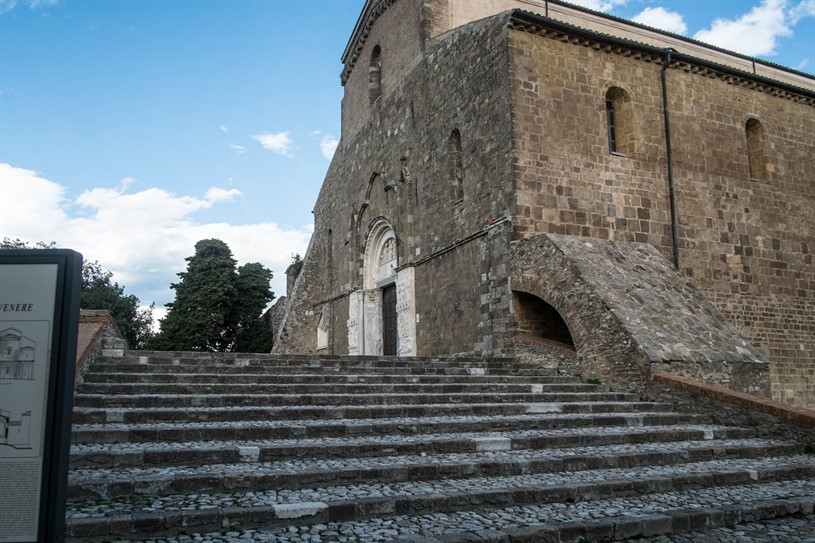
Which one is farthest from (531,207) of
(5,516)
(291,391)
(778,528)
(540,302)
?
(5,516)

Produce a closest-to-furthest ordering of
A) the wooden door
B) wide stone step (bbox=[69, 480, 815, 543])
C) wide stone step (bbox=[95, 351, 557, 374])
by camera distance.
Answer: wide stone step (bbox=[69, 480, 815, 543]) → wide stone step (bbox=[95, 351, 557, 374]) → the wooden door

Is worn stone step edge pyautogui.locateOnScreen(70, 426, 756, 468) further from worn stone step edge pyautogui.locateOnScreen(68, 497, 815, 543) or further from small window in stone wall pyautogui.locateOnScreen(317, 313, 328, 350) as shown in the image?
small window in stone wall pyautogui.locateOnScreen(317, 313, 328, 350)

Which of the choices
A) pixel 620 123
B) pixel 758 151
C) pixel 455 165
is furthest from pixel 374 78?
pixel 758 151

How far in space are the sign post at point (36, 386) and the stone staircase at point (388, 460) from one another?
1.23 metres

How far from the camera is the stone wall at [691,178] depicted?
43.4 ft

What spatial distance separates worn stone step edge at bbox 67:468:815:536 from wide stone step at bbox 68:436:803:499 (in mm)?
506

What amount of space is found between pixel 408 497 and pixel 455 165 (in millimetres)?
10858

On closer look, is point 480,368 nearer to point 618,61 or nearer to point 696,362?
point 696,362

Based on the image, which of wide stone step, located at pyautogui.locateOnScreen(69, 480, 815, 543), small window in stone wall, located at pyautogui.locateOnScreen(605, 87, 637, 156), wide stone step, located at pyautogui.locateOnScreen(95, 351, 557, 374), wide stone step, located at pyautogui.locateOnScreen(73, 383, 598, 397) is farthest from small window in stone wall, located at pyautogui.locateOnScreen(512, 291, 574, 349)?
wide stone step, located at pyautogui.locateOnScreen(69, 480, 815, 543)

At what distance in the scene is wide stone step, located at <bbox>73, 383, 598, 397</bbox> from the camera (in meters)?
7.51

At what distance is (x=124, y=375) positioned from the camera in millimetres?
8000

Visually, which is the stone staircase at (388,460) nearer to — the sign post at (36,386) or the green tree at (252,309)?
the sign post at (36,386)

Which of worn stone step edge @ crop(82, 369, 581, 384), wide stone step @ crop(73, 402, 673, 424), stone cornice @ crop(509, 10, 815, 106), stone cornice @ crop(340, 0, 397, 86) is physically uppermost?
stone cornice @ crop(340, 0, 397, 86)

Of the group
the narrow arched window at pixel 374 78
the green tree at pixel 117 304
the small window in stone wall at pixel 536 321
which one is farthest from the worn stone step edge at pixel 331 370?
the green tree at pixel 117 304
